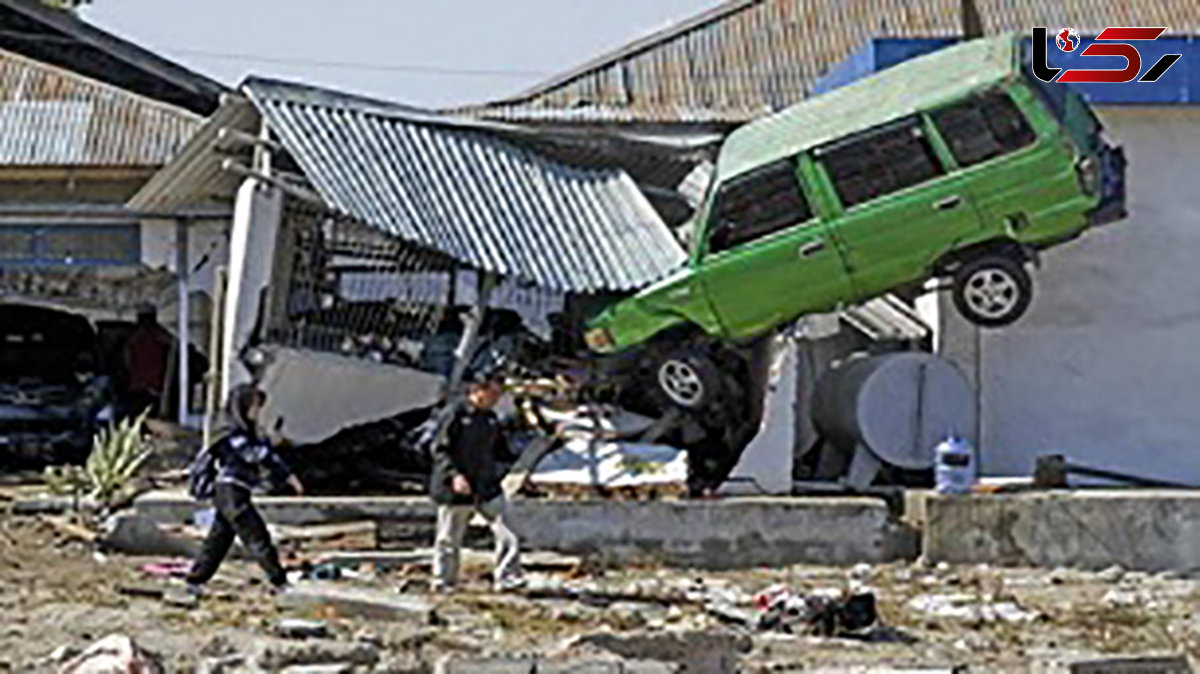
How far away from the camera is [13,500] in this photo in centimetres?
1725

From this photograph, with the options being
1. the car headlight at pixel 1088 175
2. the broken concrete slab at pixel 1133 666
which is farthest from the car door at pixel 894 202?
→ the broken concrete slab at pixel 1133 666

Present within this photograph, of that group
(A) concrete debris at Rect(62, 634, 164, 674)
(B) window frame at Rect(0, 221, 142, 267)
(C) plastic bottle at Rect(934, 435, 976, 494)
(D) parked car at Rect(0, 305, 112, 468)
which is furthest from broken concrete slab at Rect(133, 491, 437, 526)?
(B) window frame at Rect(0, 221, 142, 267)

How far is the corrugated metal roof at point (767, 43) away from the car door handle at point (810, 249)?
40.4 ft

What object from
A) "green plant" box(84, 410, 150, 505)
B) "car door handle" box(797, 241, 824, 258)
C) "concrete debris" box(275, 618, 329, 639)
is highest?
"car door handle" box(797, 241, 824, 258)

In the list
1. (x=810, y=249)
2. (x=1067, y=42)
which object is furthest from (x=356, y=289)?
(x=1067, y=42)

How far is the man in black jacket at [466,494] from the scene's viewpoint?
1299cm

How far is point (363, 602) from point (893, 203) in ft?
18.5

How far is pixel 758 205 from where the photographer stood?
15.9m

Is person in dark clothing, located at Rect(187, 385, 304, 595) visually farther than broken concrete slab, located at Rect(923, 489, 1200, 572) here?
No

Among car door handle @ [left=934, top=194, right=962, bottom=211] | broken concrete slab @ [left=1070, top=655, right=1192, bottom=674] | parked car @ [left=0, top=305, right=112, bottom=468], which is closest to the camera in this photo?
broken concrete slab @ [left=1070, top=655, right=1192, bottom=674]

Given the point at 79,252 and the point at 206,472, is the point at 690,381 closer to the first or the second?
the point at 206,472

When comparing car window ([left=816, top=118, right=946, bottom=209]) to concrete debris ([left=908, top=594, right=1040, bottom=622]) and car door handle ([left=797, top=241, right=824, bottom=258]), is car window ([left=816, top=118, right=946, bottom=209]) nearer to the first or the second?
car door handle ([left=797, top=241, right=824, bottom=258])

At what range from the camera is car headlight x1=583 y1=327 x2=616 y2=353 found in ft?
54.5

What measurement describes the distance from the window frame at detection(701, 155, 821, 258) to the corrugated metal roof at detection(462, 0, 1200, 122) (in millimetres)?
11983
